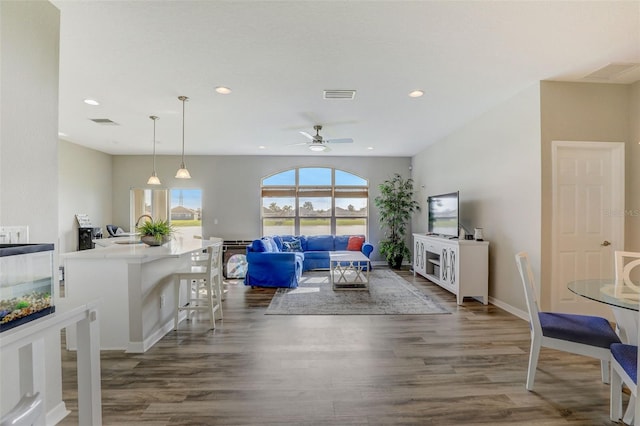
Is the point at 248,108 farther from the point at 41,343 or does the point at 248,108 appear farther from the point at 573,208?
the point at 573,208

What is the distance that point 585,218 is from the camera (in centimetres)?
350

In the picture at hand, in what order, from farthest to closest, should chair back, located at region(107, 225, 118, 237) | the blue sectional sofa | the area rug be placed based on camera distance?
chair back, located at region(107, 225, 118, 237), the blue sectional sofa, the area rug

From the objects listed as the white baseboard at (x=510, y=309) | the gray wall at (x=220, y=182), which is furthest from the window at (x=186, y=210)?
the white baseboard at (x=510, y=309)

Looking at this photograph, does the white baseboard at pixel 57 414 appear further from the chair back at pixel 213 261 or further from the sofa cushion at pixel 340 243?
the sofa cushion at pixel 340 243

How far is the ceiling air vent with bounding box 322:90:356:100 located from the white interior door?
2.49 meters

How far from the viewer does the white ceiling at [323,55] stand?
2201mm

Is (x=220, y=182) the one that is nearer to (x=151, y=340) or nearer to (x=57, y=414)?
(x=151, y=340)

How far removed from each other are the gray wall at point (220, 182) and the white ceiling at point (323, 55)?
285 centimetres

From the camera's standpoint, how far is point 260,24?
2340 millimetres

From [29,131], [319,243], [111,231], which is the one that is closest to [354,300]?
[319,243]

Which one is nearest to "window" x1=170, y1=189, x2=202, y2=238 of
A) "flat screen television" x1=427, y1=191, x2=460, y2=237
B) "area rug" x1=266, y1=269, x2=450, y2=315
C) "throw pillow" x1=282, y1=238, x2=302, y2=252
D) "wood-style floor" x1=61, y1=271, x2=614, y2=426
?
"throw pillow" x1=282, y1=238, x2=302, y2=252

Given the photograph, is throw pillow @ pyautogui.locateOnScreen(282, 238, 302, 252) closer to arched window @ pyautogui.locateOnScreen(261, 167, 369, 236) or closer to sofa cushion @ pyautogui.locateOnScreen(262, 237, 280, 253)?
sofa cushion @ pyautogui.locateOnScreen(262, 237, 280, 253)

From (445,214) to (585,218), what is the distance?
201 cm

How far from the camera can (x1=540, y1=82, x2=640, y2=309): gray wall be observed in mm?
3426
